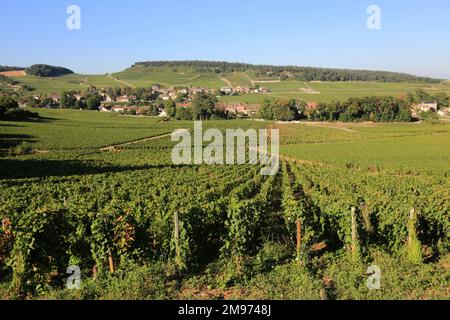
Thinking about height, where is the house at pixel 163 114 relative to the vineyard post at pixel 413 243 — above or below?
above

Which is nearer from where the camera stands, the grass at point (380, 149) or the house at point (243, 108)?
the grass at point (380, 149)

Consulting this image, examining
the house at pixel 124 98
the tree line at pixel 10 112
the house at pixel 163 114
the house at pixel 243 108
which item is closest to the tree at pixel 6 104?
the tree line at pixel 10 112

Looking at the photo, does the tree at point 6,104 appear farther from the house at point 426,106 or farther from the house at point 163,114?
the house at point 426,106

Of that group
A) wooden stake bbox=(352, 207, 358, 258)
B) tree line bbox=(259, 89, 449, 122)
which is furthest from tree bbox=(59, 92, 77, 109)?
wooden stake bbox=(352, 207, 358, 258)

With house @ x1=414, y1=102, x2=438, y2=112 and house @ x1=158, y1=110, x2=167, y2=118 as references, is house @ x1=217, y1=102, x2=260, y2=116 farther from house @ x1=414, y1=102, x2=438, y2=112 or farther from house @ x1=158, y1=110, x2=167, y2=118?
house @ x1=414, y1=102, x2=438, y2=112

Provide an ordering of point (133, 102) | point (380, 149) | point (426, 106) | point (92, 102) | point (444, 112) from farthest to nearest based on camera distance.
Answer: point (133, 102) → point (426, 106) → point (444, 112) → point (92, 102) → point (380, 149)

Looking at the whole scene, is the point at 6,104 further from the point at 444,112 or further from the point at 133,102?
the point at 444,112

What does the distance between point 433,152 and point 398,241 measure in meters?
47.6

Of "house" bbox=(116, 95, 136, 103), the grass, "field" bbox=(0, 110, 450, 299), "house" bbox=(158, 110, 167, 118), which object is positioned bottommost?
the grass

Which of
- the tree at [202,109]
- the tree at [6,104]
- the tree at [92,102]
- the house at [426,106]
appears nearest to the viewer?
the tree at [6,104]

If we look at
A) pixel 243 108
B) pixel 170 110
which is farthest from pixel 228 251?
pixel 243 108

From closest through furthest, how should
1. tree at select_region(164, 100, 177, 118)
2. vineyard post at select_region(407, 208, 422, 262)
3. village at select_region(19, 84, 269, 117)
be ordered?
vineyard post at select_region(407, 208, 422, 262)
tree at select_region(164, 100, 177, 118)
village at select_region(19, 84, 269, 117)

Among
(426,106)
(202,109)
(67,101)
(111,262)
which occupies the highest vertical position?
(67,101)

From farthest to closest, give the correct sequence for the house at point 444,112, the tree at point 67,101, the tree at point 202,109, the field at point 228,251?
the tree at point 67,101 < the house at point 444,112 < the tree at point 202,109 < the field at point 228,251
